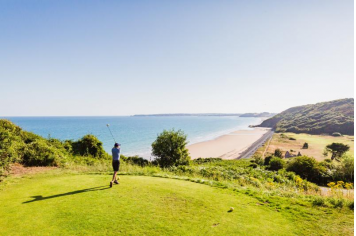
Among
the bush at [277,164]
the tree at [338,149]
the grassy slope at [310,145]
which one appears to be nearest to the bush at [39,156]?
the bush at [277,164]

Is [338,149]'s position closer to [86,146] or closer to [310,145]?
[310,145]

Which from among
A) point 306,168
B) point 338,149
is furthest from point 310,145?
point 306,168

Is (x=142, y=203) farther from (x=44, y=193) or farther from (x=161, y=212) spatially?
(x=44, y=193)

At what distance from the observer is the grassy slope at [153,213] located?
5961mm

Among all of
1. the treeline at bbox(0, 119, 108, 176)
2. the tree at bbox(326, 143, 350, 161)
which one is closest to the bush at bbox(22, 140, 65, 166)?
the treeline at bbox(0, 119, 108, 176)

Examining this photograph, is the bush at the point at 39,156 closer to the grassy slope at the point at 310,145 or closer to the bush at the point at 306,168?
the bush at the point at 306,168

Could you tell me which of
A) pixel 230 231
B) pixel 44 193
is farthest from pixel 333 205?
pixel 44 193

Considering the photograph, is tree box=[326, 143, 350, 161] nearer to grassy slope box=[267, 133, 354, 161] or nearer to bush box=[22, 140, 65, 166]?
grassy slope box=[267, 133, 354, 161]

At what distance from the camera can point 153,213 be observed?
688 centimetres

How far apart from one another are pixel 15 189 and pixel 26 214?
4312 millimetres

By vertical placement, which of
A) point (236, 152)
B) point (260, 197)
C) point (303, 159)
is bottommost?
point (236, 152)

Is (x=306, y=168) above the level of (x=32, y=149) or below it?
below

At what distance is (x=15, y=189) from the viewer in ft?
32.6

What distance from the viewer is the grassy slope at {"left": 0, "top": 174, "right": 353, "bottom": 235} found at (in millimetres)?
5961
